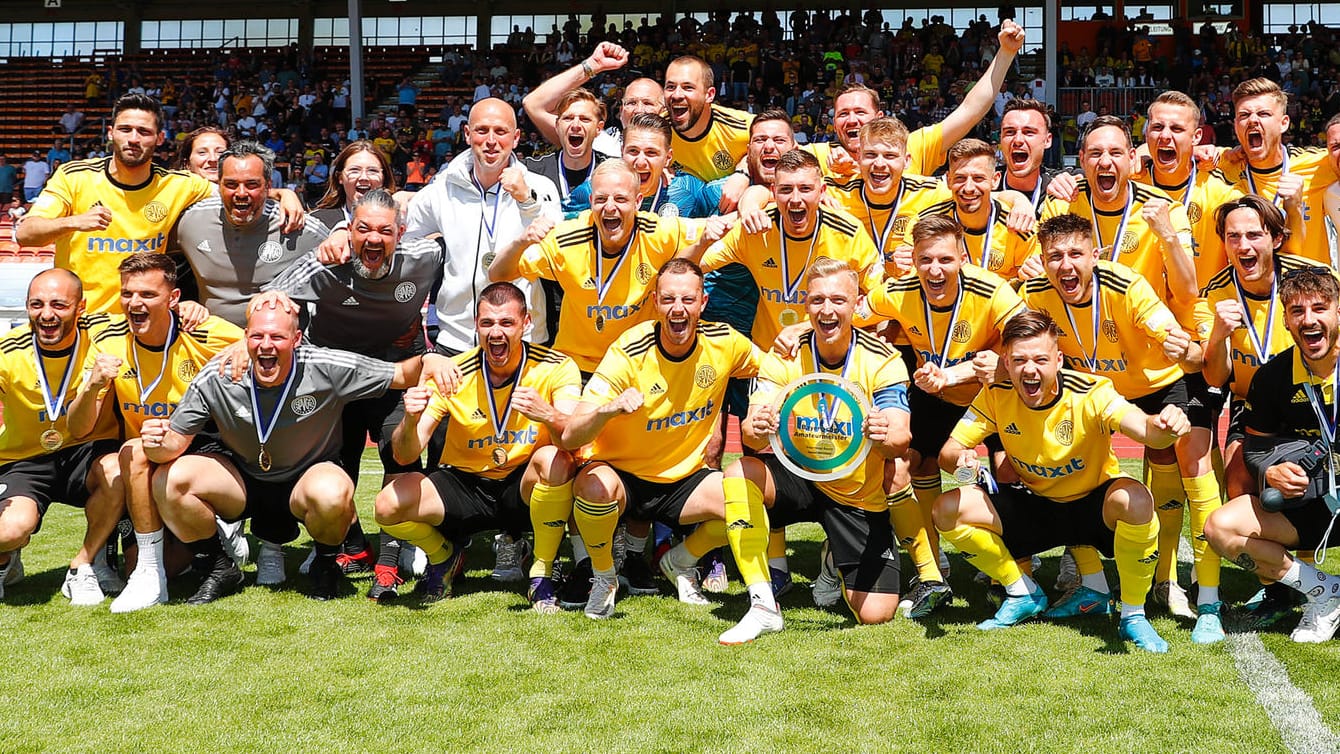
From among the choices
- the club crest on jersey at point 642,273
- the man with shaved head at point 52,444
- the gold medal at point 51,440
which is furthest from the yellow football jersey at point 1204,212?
the gold medal at point 51,440

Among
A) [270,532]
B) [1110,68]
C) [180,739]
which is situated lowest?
[180,739]

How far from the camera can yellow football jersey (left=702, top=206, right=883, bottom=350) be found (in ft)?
18.4

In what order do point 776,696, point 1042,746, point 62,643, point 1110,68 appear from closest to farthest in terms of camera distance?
point 1042,746, point 776,696, point 62,643, point 1110,68

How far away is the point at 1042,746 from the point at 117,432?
452 cm

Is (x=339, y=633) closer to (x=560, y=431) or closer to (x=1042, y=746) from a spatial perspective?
(x=560, y=431)

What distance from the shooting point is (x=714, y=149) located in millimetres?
6586

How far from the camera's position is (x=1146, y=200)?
5527 mm

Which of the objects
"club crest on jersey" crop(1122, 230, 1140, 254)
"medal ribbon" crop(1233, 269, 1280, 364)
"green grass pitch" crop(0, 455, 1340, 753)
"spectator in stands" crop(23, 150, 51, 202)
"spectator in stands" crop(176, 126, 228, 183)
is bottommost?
"green grass pitch" crop(0, 455, 1340, 753)

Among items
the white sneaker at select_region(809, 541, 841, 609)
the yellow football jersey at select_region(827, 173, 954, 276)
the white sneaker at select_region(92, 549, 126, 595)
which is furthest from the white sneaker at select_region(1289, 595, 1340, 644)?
the white sneaker at select_region(92, 549, 126, 595)

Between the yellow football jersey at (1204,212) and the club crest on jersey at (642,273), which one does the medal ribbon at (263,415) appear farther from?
the yellow football jersey at (1204,212)

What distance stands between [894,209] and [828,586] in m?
1.94

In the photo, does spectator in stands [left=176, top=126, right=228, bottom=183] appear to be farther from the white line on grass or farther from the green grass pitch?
the white line on grass

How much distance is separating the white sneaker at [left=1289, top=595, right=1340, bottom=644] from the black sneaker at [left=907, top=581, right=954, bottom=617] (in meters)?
1.36

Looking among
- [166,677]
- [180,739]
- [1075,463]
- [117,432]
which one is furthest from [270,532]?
[1075,463]
